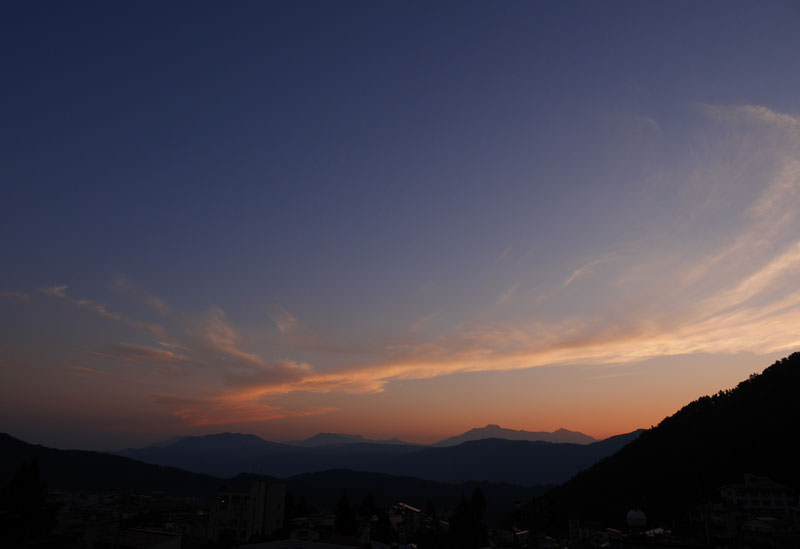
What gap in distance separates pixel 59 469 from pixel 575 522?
124822mm

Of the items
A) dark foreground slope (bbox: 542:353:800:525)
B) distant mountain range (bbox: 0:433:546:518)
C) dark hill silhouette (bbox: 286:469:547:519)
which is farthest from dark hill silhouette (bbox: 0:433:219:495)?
dark foreground slope (bbox: 542:353:800:525)

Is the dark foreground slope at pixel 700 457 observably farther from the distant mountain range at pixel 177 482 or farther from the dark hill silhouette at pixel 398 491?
the dark hill silhouette at pixel 398 491

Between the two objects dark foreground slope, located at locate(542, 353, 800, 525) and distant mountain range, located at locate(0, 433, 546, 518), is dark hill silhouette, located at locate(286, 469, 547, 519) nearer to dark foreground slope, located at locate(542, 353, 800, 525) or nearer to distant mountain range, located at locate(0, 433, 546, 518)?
distant mountain range, located at locate(0, 433, 546, 518)

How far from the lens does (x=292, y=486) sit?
178875 mm

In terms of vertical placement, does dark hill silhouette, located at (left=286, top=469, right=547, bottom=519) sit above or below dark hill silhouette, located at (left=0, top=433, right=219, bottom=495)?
Result: below

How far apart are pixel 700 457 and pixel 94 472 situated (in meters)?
135

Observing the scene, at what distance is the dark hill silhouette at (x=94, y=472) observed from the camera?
417 feet

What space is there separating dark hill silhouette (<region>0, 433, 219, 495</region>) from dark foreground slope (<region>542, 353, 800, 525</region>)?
103m

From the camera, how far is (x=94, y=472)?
454ft

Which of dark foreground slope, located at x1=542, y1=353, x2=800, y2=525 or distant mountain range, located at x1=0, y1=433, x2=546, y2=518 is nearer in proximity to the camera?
dark foreground slope, located at x1=542, y1=353, x2=800, y2=525

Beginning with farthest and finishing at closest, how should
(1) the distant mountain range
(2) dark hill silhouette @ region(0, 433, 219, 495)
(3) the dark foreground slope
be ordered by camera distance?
(1) the distant mountain range < (2) dark hill silhouette @ region(0, 433, 219, 495) < (3) the dark foreground slope

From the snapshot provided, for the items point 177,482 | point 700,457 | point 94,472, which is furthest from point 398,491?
point 700,457

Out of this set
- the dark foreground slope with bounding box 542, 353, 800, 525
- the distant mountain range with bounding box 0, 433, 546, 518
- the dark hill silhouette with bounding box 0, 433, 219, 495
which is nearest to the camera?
the dark foreground slope with bounding box 542, 353, 800, 525

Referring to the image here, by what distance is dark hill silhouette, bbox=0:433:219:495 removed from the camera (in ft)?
417
